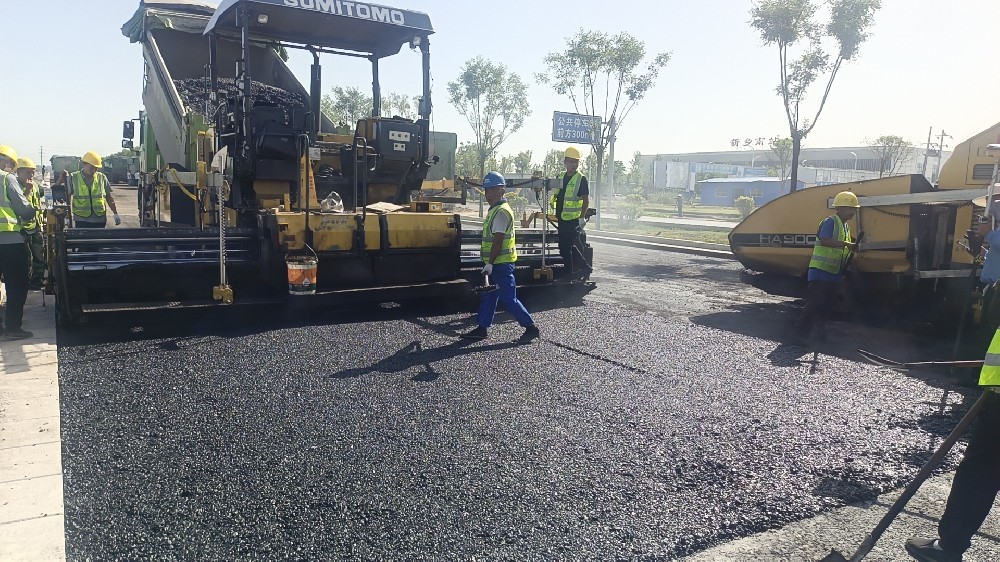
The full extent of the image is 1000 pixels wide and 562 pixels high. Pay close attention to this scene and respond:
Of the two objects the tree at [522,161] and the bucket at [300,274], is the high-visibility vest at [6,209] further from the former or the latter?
the tree at [522,161]

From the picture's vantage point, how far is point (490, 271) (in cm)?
632

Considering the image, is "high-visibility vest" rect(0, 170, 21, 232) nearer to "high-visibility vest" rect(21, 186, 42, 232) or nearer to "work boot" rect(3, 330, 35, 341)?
"high-visibility vest" rect(21, 186, 42, 232)

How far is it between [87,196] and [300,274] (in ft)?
14.5

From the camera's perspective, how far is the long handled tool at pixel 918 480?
2.63 metres

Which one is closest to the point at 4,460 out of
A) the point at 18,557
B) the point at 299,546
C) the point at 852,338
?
the point at 18,557

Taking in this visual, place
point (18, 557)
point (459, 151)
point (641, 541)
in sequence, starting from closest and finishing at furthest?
point (18, 557) < point (641, 541) < point (459, 151)

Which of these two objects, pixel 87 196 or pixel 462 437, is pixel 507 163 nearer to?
pixel 87 196

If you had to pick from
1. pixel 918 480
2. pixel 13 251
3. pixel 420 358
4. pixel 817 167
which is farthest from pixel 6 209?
pixel 817 167

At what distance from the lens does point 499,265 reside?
6449 mm

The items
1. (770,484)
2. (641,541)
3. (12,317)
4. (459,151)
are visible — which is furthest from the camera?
(459,151)

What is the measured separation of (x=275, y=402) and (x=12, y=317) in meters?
3.25

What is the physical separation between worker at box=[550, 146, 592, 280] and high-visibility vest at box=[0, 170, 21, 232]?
5.30 meters

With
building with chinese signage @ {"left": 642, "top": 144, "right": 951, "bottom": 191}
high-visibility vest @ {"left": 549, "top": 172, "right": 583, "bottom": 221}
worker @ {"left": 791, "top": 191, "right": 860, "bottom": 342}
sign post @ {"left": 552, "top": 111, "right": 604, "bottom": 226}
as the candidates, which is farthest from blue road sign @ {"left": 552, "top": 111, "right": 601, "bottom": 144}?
building with chinese signage @ {"left": 642, "top": 144, "right": 951, "bottom": 191}

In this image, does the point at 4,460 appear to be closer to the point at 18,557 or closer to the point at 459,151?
the point at 18,557
